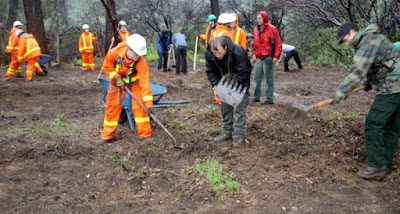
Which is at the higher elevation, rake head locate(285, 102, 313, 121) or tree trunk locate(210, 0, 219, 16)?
tree trunk locate(210, 0, 219, 16)

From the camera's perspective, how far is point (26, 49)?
1033 centimetres

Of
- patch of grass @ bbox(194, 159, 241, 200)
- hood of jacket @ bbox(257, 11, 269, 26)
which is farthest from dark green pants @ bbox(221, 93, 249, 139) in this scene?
hood of jacket @ bbox(257, 11, 269, 26)

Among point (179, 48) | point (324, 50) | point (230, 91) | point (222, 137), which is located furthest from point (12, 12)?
point (230, 91)

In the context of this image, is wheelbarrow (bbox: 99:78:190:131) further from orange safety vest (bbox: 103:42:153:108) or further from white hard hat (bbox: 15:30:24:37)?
white hard hat (bbox: 15:30:24:37)

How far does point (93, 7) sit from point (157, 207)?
1883 cm

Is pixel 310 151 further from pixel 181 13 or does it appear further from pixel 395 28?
pixel 181 13

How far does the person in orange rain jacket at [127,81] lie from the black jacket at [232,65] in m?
0.91

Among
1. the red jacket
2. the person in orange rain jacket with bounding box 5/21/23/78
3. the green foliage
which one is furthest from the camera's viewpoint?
the green foliage

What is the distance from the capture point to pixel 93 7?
2086 cm

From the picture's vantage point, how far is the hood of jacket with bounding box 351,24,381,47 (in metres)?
3.92

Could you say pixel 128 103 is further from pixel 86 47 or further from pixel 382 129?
pixel 86 47

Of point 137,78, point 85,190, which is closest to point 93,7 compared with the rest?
point 137,78

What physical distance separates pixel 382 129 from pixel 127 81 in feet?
10.8

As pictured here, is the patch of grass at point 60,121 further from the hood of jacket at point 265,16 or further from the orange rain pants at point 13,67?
A: the orange rain pants at point 13,67
